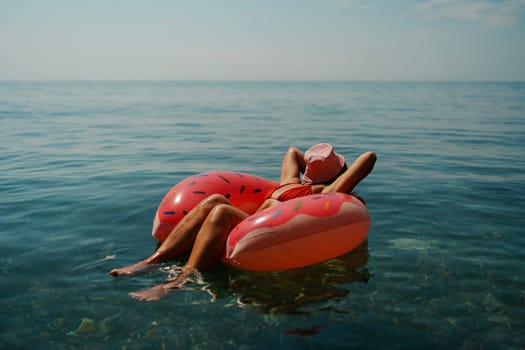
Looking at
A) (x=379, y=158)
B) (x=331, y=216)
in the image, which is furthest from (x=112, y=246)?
(x=379, y=158)

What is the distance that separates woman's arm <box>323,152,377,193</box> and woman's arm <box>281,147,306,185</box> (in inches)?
23.4

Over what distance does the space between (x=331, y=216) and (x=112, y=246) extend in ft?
8.56

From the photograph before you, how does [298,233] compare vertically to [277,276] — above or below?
above

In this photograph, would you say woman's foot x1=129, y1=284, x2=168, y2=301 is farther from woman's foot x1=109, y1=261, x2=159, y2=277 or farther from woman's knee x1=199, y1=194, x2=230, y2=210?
woman's knee x1=199, y1=194, x2=230, y2=210

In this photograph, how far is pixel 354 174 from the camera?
4363 mm

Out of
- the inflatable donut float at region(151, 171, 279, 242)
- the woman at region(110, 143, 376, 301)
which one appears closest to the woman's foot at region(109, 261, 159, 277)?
the woman at region(110, 143, 376, 301)

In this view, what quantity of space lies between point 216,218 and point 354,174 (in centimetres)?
147

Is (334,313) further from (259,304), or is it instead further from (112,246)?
(112,246)

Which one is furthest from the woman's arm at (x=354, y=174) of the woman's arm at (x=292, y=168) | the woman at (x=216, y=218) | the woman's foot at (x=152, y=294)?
the woman's foot at (x=152, y=294)

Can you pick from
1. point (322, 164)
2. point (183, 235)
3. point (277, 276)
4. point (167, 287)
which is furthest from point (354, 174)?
point (167, 287)

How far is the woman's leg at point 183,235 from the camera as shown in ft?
13.4

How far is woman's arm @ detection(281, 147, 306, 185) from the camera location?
16.6 feet

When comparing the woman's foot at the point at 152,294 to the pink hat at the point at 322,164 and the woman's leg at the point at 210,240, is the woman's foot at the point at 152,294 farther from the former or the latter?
the pink hat at the point at 322,164

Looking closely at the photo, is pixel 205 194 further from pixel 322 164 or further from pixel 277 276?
pixel 322 164
